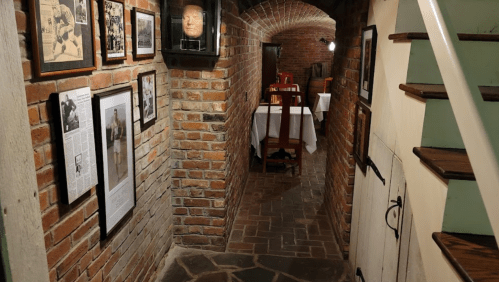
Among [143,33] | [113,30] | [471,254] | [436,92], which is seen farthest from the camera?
[143,33]

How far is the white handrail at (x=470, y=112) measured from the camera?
744 mm

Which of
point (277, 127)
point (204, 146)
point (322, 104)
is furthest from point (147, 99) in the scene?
point (322, 104)

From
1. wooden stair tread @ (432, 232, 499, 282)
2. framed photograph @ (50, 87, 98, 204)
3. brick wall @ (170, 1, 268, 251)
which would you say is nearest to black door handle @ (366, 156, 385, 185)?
wooden stair tread @ (432, 232, 499, 282)

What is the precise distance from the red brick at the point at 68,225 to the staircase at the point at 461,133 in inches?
54.6

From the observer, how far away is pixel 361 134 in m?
2.71

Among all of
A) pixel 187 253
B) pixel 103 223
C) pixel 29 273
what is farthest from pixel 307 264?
pixel 29 273

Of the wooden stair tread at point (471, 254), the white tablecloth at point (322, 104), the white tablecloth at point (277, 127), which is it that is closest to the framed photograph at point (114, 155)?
the wooden stair tread at point (471, 254)

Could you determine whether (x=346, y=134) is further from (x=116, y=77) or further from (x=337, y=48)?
(x=116, y=77)

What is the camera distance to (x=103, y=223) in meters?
1.85

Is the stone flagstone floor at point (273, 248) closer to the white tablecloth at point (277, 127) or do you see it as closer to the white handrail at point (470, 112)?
the white tablecloth at point (277, 127)

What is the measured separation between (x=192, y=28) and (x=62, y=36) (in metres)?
1.39

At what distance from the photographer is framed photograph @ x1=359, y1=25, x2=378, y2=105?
2.47 m

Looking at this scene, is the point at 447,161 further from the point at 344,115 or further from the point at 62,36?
the point at 344,115

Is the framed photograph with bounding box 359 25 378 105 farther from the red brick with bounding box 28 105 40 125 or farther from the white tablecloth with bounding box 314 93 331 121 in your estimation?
the white tablecloth with bounding box 314 93 331 121
